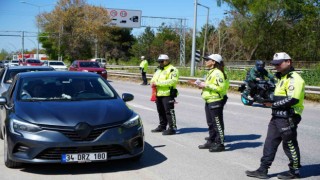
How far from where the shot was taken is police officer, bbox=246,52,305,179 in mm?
5633

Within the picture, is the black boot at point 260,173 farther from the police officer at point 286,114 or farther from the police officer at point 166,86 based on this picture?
the police officer at point 166,86

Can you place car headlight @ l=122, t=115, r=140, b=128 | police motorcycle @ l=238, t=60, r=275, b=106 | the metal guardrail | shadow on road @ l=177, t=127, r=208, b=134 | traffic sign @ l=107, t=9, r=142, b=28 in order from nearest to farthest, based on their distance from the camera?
car headlight @ l=122, t=115, r=140, b=128 → shadow on road @ l=177, t=127, r=208, b=134 → police motorcycle @ l=238, t=60, r=275, b=106 → the metal guardrail → traffic sign @ l=107, t=9, r=142, b=28

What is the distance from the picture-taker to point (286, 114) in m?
5.73

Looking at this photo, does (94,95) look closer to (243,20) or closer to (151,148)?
(151,148)

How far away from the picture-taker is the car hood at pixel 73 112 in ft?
19.3

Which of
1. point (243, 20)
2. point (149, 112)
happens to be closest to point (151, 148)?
point (149, 112)

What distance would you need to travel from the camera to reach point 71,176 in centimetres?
596

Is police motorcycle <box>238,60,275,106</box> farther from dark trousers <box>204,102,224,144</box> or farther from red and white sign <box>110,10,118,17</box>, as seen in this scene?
red and white sign <box>110,10,118,17</box>

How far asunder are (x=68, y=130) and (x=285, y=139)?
278cm

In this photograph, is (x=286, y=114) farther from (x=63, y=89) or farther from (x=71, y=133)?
(x=63, y=89)

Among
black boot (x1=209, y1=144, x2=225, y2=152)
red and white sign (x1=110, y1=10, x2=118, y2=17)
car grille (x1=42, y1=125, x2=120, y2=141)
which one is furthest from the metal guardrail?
red and white sign (x1=110, y1=10, x2=118, y2=17)

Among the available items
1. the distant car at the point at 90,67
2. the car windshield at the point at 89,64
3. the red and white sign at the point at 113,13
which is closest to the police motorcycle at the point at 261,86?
the distant car at the point at 90,67

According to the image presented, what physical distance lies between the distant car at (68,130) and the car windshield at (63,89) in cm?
9

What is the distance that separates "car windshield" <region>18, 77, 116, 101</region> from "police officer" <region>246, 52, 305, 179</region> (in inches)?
103
